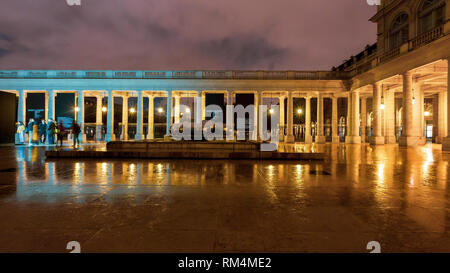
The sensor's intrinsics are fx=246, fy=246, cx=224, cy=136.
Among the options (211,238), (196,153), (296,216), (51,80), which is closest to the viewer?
(211,238)

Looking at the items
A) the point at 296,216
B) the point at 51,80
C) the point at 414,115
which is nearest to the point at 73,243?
the point at 296,216

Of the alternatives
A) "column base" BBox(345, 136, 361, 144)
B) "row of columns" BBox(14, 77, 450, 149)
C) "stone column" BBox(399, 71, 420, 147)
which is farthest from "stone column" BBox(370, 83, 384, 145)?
"stone column" BBox(399, 71, 420, 147)

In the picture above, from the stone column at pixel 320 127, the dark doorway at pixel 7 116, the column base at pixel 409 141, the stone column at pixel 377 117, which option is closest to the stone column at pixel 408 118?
the column base at pixel 409 141

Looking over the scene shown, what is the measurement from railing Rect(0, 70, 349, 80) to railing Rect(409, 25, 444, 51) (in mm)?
13816

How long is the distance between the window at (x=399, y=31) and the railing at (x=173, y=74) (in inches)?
319

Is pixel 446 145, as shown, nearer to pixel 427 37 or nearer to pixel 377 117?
pixel 427 37

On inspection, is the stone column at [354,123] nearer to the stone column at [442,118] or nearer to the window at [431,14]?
the stone column at [442,118]

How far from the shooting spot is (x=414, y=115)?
2605 centimetres

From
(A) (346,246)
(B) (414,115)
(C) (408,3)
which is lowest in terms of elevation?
(A) (346,246)

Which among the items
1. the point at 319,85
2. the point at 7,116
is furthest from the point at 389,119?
Answer: the point at 7,116

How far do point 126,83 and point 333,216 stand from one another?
38299 millimetres

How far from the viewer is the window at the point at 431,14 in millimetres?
23406

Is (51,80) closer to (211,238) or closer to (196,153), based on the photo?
(196,153)

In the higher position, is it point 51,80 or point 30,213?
point 51,80
